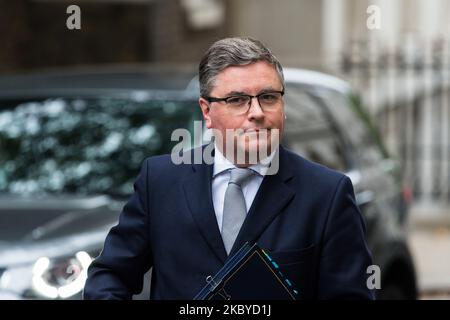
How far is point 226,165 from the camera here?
2.94 meters

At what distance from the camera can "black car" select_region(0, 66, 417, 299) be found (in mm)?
5223

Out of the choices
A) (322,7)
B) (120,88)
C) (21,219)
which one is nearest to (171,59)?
(322,7)

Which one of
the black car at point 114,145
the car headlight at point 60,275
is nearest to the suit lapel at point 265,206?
the car headlight at point 60,275

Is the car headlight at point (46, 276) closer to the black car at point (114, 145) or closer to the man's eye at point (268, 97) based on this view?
the black car at point (114, 145)

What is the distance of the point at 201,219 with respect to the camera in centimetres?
289

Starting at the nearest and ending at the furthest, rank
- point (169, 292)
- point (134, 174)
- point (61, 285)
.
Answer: point (169, 292) < point (61, 285) < point (134, 174)

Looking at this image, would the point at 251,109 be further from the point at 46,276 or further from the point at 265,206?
the point at 46,276

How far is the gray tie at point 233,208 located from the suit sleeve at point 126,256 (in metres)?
0.22

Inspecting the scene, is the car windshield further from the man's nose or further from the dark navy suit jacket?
the man's nose

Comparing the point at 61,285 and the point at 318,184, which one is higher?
the point at 318,184

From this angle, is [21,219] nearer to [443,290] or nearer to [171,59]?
[443,290]

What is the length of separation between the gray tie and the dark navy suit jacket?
3 centimetres

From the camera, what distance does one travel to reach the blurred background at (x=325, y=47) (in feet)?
41.1
